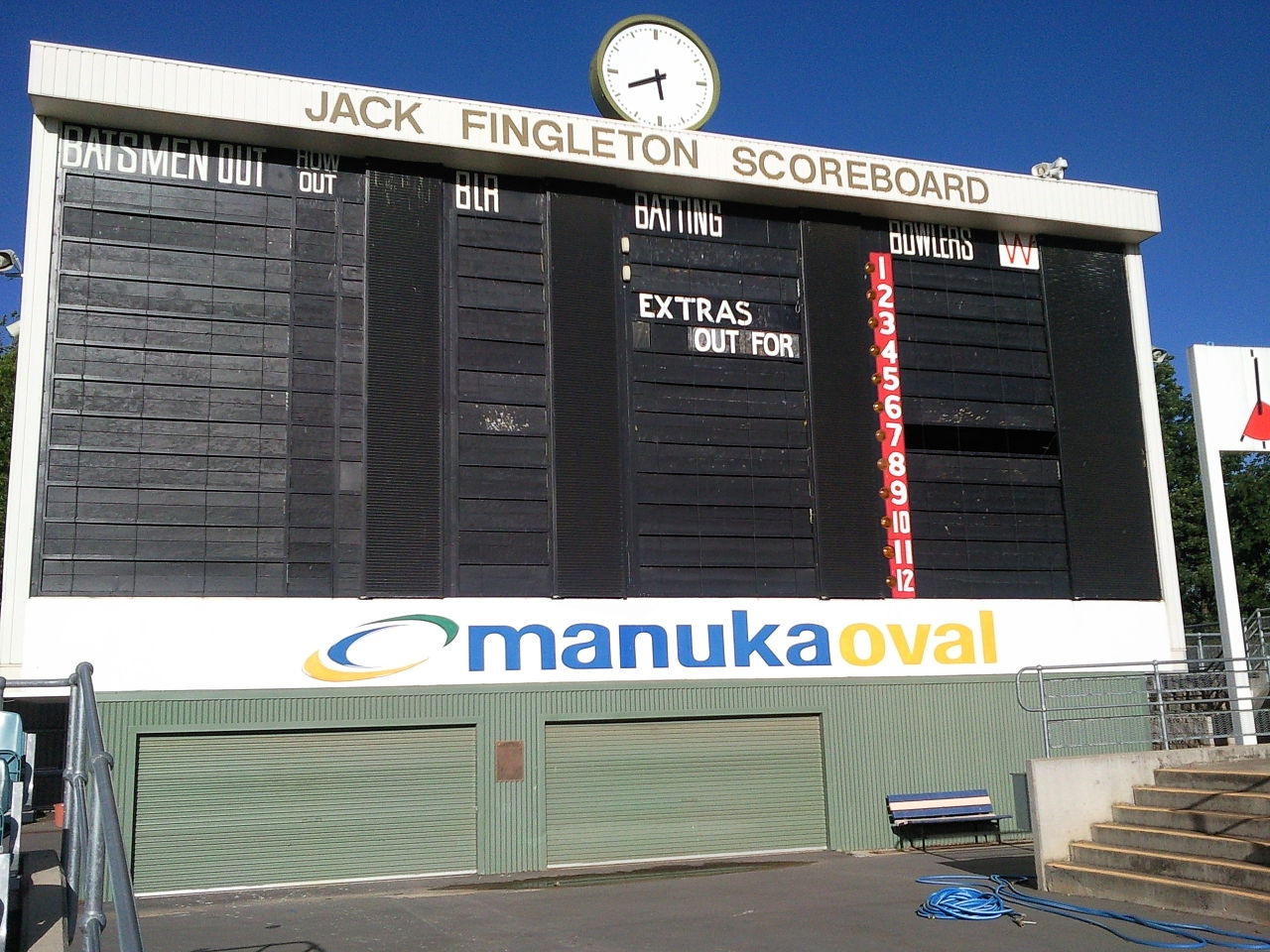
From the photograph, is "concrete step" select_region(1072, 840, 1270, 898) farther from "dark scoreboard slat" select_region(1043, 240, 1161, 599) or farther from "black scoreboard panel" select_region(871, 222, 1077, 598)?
"dark scoreboard slat" select_region(1043, 240, 1161, 599)

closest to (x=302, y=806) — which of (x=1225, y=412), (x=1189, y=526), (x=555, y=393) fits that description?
(x=555, y=393)

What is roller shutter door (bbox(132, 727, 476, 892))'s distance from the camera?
15695mm

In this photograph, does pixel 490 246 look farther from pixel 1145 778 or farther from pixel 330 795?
pixel 1145 778

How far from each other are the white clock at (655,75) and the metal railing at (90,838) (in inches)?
573

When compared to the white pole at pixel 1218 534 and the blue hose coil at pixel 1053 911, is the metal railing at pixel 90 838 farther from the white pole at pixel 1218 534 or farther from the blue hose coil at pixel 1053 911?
the white pole at pixel 1218 534

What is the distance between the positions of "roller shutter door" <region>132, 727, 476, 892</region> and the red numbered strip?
23.7ft

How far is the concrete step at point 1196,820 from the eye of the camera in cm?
1155

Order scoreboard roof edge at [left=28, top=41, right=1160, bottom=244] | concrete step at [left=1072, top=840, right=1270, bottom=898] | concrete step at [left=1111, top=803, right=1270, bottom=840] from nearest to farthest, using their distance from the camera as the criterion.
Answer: concrete step at [left=1072, top=840, right=1270, bottom=898], concrete step at [left=1111, top=803, right=1270, bottom=840], scoreboard roof edge at [left=28, top=41, right=1160, bottom=244]

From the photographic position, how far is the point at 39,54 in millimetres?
16156

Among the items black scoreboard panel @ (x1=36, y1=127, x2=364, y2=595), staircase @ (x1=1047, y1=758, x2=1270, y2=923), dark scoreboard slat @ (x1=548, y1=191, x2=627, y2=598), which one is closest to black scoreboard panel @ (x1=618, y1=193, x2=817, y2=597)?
dark scoreboard slat @ (x1=548, y1=191, x2=627, y2=598)

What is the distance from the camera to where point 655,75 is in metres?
20.0

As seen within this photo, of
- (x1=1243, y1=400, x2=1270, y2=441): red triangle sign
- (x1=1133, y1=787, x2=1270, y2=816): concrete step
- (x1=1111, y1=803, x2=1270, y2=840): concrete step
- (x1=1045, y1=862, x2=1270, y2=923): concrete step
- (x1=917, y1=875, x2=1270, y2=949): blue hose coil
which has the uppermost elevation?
(x1=1243, y1=400, x2=1270, y2=441): red triangle sign

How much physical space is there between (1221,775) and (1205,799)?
0.37m

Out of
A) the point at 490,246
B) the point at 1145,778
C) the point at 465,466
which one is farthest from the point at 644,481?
the point at 1145,778
